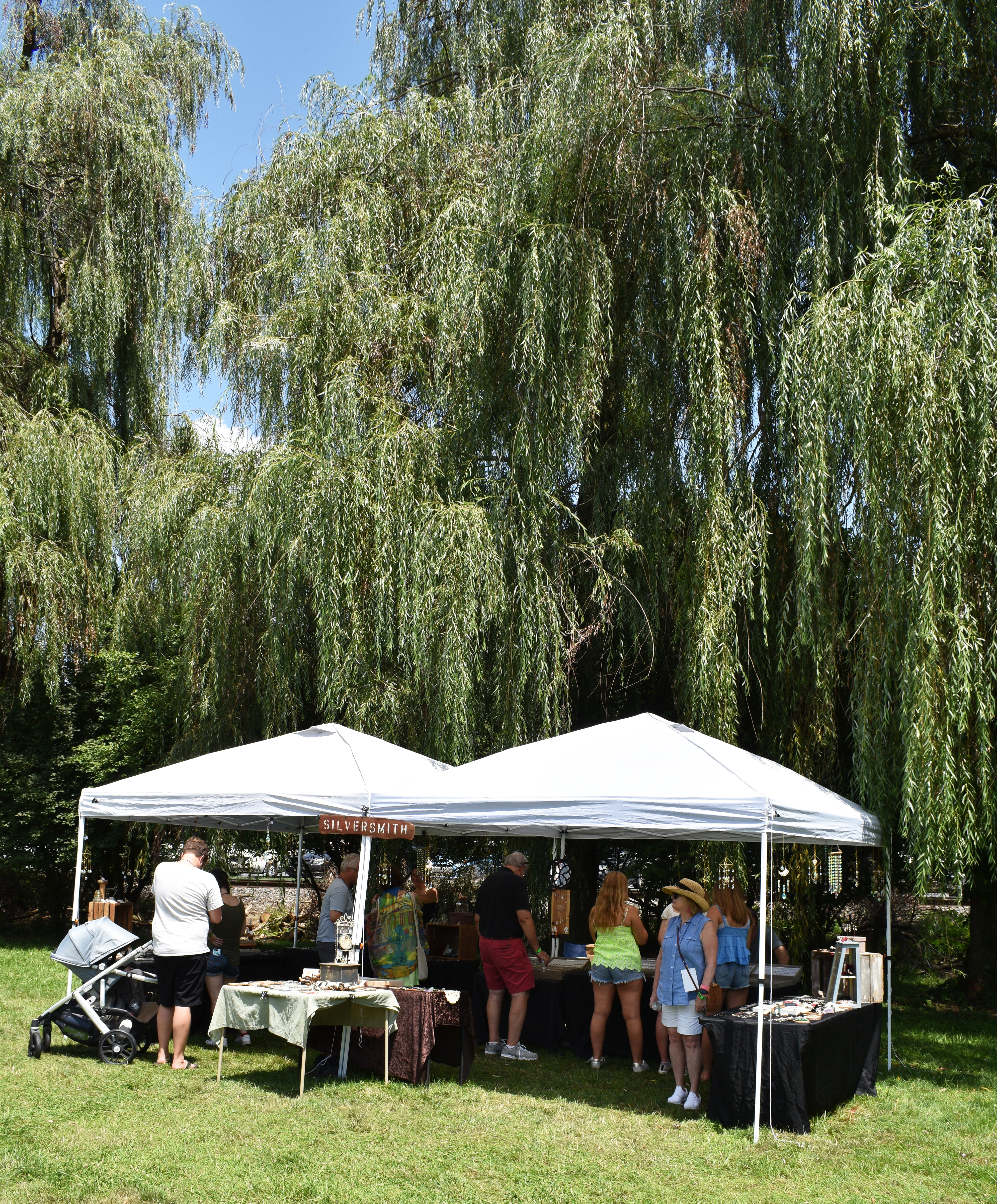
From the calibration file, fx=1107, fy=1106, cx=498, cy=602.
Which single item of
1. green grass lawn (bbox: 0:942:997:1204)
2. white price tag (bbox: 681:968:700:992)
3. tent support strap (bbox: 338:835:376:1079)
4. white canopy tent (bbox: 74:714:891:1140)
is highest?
white canopy tent (bbox: 74:714:891:1140)

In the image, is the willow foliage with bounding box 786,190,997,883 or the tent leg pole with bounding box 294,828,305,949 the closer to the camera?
the willow foliage with bounding box 786,190,997,883

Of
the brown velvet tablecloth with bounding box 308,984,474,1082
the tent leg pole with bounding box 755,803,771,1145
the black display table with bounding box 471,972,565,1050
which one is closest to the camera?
the tent leg pole with bounding box 755,803,771,1145

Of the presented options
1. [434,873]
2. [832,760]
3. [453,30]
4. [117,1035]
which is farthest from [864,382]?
[434,873]

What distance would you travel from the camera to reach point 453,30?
14.4m

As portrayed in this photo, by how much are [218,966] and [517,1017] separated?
2.40 m

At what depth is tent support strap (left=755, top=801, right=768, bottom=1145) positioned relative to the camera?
6207 mm

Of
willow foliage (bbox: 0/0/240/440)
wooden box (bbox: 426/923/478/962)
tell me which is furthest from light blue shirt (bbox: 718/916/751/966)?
willow foliage (bbox: 0/0/240/440)

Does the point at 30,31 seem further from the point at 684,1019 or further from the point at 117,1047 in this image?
the point at 684,1019

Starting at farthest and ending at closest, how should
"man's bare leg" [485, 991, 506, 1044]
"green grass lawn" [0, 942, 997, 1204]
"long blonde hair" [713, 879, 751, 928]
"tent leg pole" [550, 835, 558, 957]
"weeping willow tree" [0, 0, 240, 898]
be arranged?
"weeping willow tree" [0, 0, 240, 898] < "tent leg pole" [550, 835, 558, 957] < "man's bare leg" [485, 991, 506, 1044] < "long blonde hair" [713, 879, 751, 928] < "green grass lawn" [0, 942, 997, 1204]

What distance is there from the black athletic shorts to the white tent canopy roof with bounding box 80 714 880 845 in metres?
1.11

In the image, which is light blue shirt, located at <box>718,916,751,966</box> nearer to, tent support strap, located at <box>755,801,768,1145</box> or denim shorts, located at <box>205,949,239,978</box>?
tent support strap, located at <box>755,801,768,1145</box>

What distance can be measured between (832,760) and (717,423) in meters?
3.20

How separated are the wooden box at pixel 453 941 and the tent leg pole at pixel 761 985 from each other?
3.99 metres

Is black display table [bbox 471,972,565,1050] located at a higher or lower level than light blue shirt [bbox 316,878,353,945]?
lower
